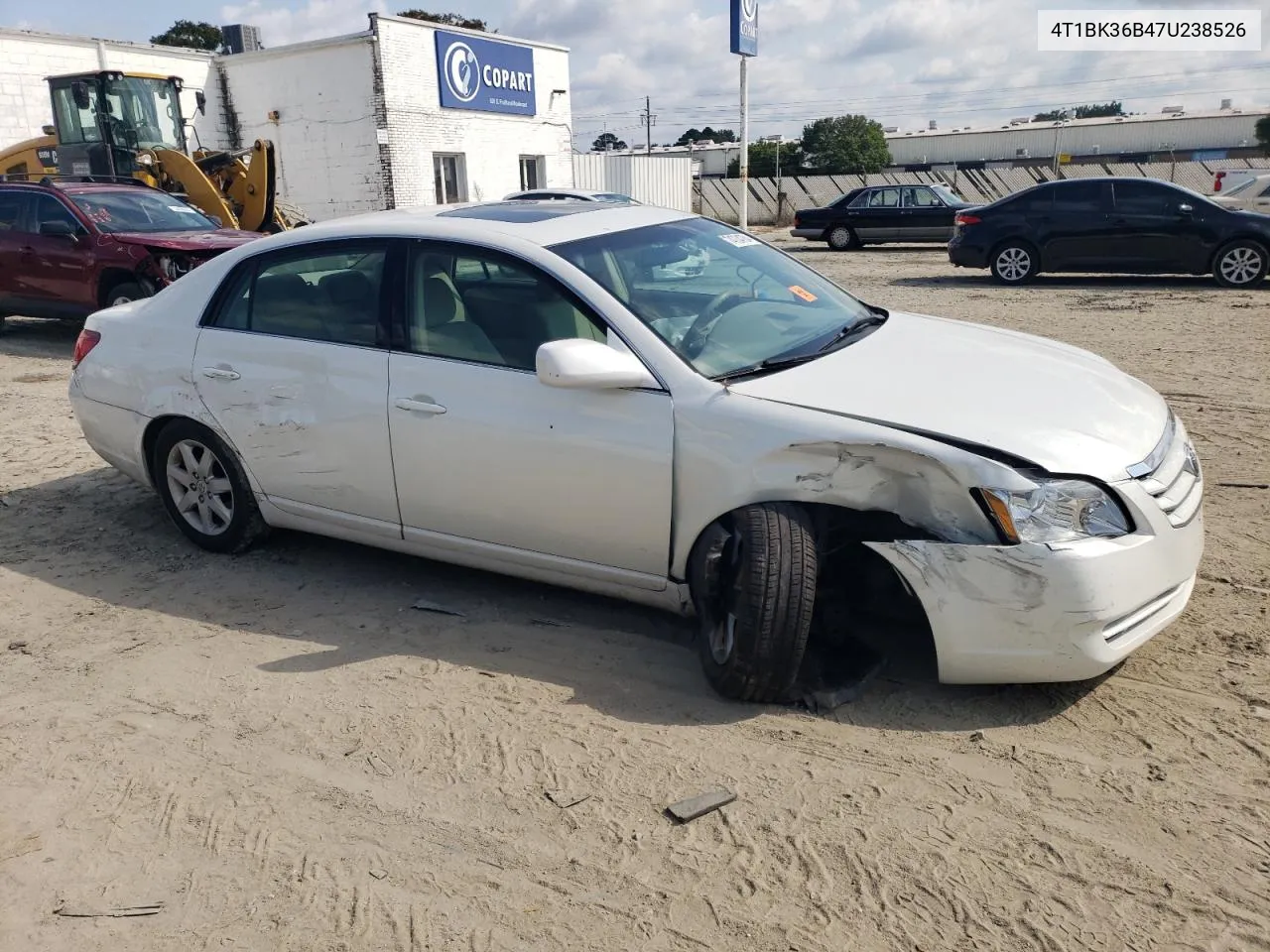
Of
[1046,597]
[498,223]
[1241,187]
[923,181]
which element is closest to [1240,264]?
[1241,187]

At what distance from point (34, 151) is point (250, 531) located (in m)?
19.0

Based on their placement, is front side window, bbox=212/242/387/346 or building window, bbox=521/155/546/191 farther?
building window, bbox=521/155/546/191

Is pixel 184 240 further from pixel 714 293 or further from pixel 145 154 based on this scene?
pixel 714 293

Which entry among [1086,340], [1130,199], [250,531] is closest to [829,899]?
[250,531]

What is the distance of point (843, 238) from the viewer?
24281mm

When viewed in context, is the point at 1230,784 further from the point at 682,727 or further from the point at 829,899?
the point at 682,727

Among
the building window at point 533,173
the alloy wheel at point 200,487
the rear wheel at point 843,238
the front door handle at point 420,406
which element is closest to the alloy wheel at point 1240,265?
the rear wheel at point 843,238

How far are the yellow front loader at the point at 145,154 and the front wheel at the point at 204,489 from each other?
11218 millimetres

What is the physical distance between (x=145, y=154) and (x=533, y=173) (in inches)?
700

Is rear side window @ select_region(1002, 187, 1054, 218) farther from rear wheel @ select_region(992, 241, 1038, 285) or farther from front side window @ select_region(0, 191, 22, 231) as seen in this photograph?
front side window @ select_region(0, 191, 22, 231)

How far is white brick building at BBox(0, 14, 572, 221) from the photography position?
26.7m

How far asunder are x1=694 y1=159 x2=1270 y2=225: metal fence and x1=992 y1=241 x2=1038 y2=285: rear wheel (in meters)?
20.4

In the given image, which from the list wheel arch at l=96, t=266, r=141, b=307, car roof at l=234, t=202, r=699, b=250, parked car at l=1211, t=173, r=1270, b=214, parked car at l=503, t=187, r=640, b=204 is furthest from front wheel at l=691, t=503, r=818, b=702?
parked car at l=1211, t=173, r=1270, b=214

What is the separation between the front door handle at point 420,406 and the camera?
4105mm
